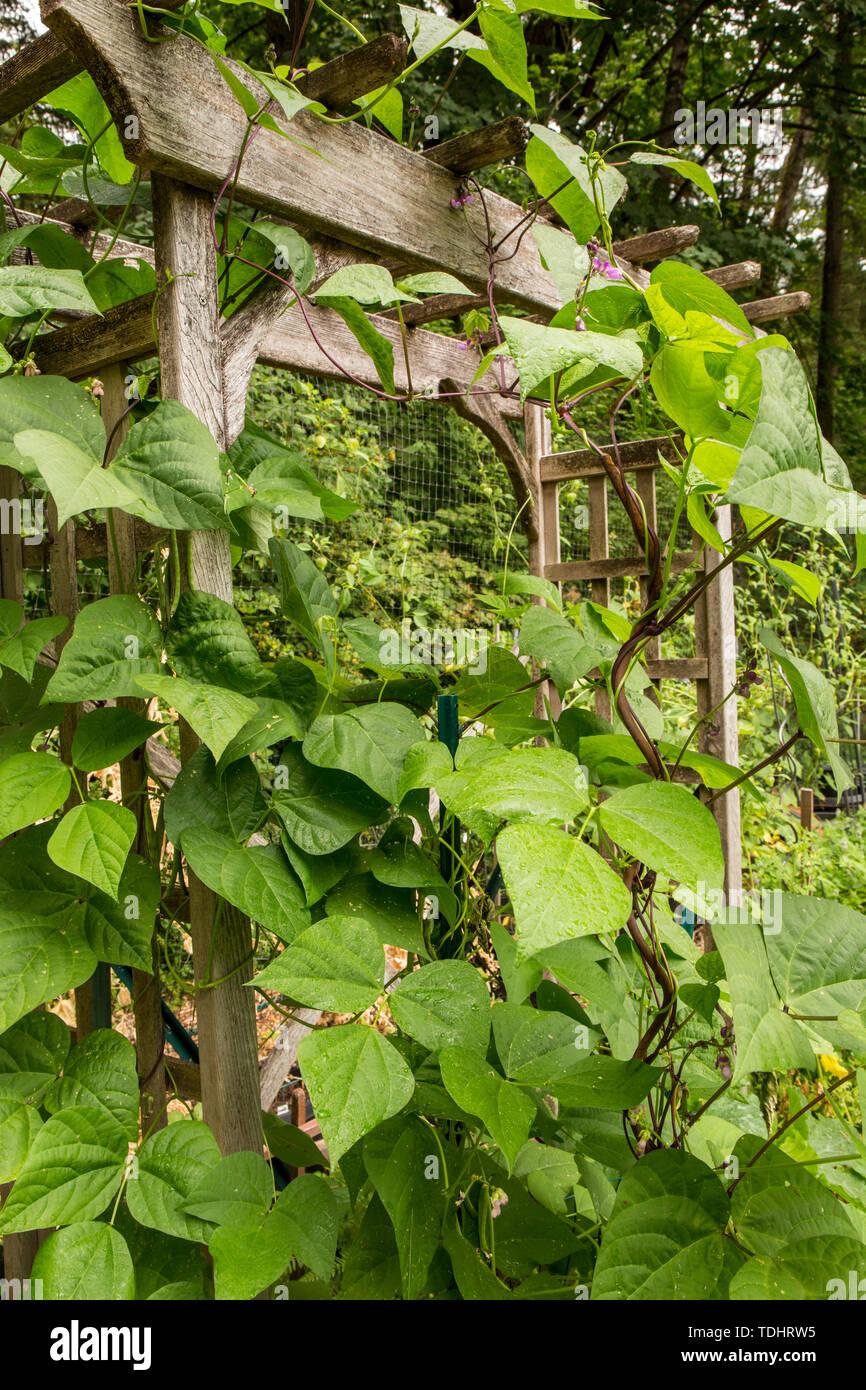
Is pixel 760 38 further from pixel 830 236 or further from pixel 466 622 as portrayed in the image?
pixel 466 622

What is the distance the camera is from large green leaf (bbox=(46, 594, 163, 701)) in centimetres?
90

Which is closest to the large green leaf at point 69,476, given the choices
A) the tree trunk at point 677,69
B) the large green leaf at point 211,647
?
the large green leaf at point 211,647

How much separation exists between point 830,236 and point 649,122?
2270 millimetres

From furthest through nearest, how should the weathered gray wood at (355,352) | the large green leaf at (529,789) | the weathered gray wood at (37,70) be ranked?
1. the weathered gray wood at (355,352)
2. the weathered gray wood at (37,70)
3. the large green leaf at (529,789)

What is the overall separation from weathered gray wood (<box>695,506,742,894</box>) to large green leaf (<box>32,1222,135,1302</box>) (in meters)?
2.14

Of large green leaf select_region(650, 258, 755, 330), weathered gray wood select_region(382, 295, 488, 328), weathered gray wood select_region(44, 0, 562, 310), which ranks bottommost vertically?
large green leaf select_region(650, 258, 755, 330)

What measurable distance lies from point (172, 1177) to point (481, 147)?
4.53 ft

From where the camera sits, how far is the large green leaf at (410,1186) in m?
0.81

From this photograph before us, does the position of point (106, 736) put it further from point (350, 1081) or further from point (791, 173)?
point (791, 173)

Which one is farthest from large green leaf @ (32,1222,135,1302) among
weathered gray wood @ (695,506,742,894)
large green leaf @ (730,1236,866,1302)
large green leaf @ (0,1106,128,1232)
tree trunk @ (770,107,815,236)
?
tree trunk @ (770,107,815,236)

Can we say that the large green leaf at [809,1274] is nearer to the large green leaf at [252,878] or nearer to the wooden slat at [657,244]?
the large green leaf at [252,878]

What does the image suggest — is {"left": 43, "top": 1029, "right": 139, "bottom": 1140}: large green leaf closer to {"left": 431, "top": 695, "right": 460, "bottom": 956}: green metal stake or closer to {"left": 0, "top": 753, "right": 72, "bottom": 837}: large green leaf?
{"left": 0, "top": 753, "right": 72, "bottom": 837}: large green leaf

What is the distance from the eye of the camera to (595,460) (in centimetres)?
275

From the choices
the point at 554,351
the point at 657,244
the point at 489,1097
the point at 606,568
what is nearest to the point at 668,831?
the point at 489,1097
